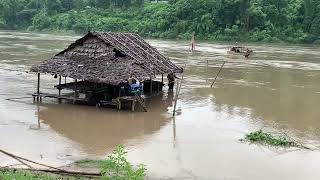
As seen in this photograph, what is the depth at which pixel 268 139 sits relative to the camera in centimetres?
1541

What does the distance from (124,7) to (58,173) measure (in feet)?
220

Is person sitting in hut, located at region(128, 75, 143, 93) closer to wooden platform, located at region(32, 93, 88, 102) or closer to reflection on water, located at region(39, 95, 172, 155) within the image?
reflection on water, located at region(39, 95, 172, 155)

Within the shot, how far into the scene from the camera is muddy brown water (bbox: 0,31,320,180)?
12945 mm

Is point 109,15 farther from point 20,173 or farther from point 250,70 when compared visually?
point 20,173

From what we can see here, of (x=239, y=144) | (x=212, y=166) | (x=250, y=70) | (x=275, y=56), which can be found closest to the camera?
(x=212, y=166)

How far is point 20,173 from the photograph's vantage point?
10.2 m

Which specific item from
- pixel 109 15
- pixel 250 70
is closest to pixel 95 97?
pixel 250 70

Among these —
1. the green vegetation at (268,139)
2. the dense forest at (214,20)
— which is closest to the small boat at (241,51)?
the dense forest at (214,20)

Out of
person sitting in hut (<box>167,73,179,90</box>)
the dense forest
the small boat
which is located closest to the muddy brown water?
person sitting in hut (<box>167,73,179,90</box>)

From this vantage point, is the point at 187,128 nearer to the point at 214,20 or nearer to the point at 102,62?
the point at 102,62

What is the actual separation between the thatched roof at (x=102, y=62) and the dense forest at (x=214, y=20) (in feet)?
140

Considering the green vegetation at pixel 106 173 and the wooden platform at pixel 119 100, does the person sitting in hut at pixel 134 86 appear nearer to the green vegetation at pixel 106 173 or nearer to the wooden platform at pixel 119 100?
the wooden platform at pixel 119 100

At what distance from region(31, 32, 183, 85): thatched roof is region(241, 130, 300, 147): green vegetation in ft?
16.1

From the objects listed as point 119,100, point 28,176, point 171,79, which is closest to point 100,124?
point 119,100
